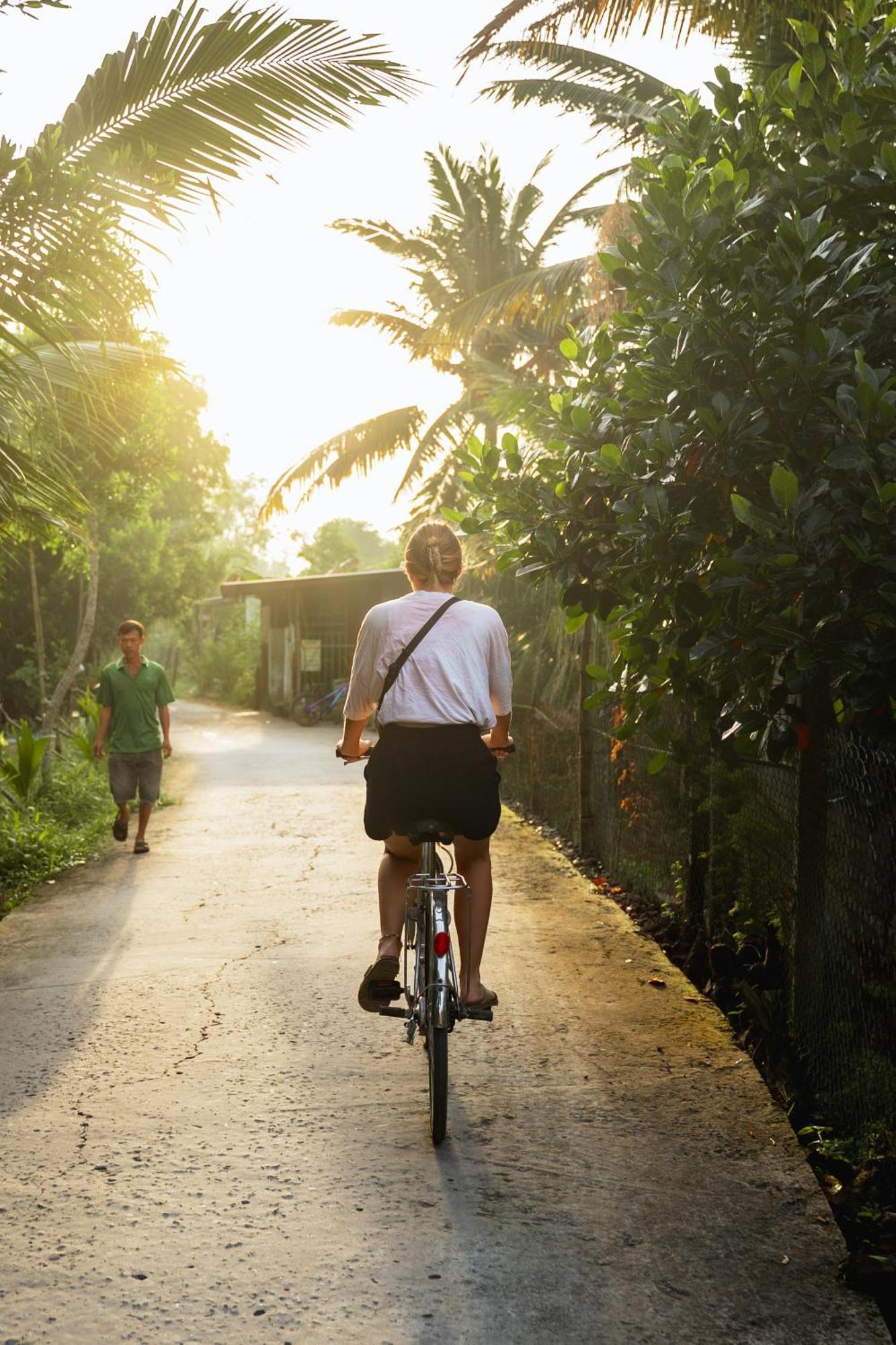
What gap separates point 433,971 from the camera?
4645 millimetres

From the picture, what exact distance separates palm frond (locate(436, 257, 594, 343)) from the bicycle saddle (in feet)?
49.3

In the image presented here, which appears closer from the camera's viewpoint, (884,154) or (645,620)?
(884,154)

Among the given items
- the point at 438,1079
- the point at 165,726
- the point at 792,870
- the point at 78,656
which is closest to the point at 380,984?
the point at 438,1079

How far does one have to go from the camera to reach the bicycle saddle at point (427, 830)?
4.78 metres

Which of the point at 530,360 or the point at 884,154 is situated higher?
the point at 530,360

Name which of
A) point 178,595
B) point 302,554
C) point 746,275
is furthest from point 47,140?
point 302,554

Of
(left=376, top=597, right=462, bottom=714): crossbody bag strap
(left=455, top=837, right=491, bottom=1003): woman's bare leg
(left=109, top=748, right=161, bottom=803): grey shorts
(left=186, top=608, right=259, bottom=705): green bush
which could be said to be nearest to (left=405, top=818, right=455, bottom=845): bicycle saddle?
(left=455, top=837, right=491, bottom=1003): woman's bare leg

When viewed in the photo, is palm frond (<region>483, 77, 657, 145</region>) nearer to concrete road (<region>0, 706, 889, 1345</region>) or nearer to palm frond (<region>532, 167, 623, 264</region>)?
palm frond (<region>532, 167, 623, 264</region>)

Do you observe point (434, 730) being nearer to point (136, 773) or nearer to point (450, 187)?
point (136, 773)

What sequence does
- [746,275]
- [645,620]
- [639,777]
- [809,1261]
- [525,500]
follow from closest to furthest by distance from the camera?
[809,1261] → [746,275] → [645,620] → [525,500] → [639,777]

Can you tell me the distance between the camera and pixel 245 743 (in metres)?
24.9

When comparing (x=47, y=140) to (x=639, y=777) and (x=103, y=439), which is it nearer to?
(x=103, y=439)

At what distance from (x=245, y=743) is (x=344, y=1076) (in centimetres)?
1992

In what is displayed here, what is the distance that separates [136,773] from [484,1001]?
7.00 metres
